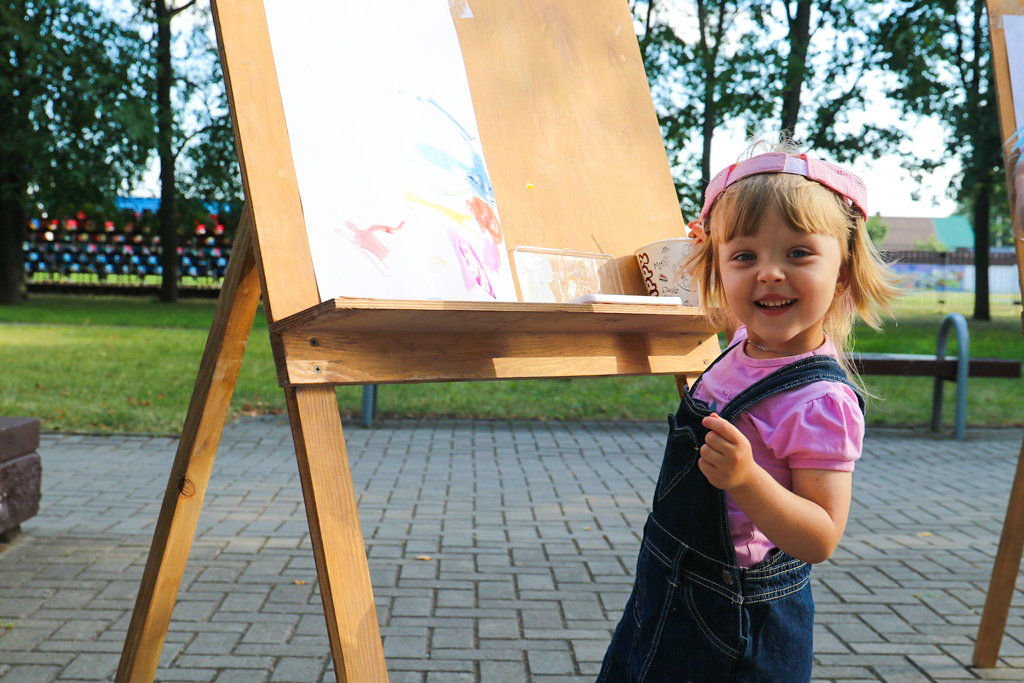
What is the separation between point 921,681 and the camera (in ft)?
9.84

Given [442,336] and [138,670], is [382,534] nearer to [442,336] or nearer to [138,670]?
[138,670]

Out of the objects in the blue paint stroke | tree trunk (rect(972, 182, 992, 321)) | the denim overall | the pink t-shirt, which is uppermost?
the blue paint stroke

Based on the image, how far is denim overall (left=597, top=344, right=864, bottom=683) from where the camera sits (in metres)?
1.62

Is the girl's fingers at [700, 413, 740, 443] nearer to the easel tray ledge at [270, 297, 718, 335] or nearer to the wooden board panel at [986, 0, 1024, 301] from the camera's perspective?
the easel tray ledge at [270, 297, 718, 335]

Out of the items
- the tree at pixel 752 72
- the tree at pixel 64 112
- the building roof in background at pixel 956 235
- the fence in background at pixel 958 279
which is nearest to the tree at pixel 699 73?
the tree at pixel 752 72

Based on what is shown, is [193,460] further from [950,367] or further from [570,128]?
[950,367]

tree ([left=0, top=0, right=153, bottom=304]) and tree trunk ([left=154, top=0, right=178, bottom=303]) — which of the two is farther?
tree trunk ([left=154, top=0, right=178, bottom=303])

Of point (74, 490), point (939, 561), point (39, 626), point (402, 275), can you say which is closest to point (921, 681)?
point (939, 561)

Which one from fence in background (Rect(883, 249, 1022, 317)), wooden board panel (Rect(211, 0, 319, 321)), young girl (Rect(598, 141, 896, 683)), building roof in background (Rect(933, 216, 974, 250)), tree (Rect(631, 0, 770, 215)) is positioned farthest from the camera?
building roof in background (Rect(933, 216, 974, 250))

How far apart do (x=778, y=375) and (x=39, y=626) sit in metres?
2.89

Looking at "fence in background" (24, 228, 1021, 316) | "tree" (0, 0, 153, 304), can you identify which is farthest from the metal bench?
"fence in background" (24, 228, 1021, 316)

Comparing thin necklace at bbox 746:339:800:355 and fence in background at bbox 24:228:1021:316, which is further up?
thin necklace at bbox 746:339:800:355

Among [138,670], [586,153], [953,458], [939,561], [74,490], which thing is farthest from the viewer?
[953,458]

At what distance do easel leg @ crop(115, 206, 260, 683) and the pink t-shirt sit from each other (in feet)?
4.01
